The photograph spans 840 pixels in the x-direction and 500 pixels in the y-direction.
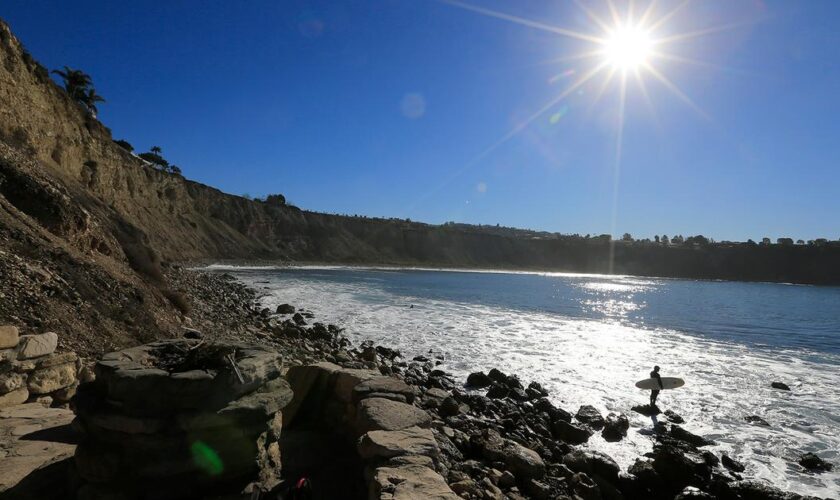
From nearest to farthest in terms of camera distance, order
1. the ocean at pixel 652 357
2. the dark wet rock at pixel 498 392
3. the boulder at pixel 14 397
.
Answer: the boulder at pixel 14 397
the ocean at pixel 652 357
the dark wet rock at pixel 498 392

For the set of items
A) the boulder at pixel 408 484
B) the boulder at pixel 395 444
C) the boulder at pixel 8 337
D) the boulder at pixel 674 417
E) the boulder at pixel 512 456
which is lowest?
the boulder at pixel 674 417

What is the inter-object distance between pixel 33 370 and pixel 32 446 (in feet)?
5.40

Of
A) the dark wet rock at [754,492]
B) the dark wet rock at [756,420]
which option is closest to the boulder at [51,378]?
the dark wet rock at [754,492]

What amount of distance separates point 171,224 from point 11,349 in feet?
176

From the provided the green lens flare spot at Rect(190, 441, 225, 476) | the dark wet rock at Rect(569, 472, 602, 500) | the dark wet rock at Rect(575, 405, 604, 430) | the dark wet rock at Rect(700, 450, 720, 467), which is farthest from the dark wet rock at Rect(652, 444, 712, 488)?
the green lens flare spot at Rect(190, 441, 225, 476)

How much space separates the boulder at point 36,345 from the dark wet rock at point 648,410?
11761 millimetres

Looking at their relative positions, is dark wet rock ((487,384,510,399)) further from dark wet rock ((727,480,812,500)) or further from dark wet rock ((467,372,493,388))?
dark wet rock ((727,480,812,500))

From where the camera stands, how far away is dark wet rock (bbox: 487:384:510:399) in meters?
11.4

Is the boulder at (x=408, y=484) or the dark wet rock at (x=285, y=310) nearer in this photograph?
the boulder at (x=408, y=484)

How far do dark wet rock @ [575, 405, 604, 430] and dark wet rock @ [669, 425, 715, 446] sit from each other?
1.42 metres

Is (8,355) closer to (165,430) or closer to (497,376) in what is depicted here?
(165,430)

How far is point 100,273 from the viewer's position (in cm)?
998

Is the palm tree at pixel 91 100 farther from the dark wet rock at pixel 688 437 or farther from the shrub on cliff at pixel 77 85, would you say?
the dark wet rock at pixel 688 437

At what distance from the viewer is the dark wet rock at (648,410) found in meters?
11.0
